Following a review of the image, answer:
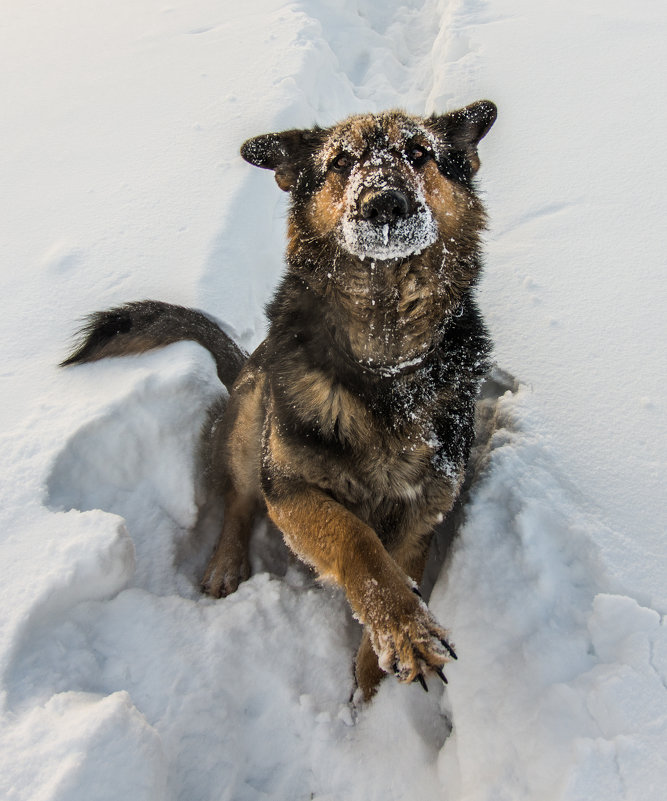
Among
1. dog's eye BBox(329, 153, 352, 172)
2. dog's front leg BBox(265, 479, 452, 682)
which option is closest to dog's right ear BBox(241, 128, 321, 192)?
dog's eye BBox(329, 153, 352, 172)

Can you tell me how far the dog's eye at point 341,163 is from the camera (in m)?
2.34

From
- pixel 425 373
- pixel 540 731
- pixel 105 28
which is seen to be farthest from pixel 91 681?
pixel 105 28

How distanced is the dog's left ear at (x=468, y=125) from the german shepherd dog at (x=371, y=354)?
0.15m

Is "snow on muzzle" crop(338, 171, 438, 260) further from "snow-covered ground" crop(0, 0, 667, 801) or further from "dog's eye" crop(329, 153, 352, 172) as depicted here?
"snow-covered ground" crop(0, 0, 667, 801)

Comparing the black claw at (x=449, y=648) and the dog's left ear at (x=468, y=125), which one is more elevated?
the dog's left ear at (x=468, y=125)

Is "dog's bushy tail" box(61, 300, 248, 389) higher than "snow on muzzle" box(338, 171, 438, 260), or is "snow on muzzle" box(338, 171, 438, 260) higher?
"snow on muzzle" box(338, 171, 438, 260)

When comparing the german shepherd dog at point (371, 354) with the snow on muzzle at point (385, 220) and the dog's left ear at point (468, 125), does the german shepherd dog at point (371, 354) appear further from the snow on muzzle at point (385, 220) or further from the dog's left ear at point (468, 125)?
the dog's left ear at point (468, 125)

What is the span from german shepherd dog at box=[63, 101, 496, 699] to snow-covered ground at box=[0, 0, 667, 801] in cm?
36

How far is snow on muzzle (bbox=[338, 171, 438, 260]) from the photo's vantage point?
198 cm

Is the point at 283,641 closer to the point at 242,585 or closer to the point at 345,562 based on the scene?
the point at 242,585

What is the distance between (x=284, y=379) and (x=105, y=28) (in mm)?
6929

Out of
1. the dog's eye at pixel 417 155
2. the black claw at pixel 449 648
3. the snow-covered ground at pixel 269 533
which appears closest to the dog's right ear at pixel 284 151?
the dog's eye at pixel 417 155

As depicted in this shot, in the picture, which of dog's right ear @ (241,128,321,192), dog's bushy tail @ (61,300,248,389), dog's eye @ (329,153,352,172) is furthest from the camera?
dog's bushy tail @ (61,300,248,389)

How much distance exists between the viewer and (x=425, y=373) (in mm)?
2408
